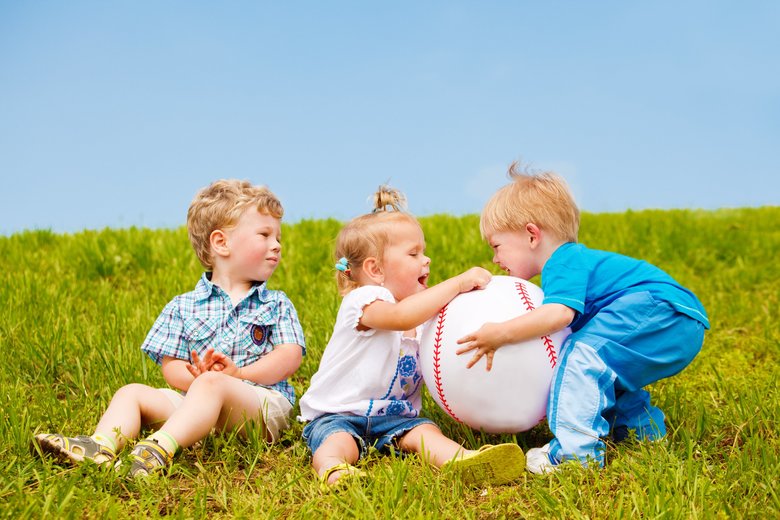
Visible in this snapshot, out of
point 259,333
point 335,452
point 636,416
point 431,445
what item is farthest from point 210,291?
point 636,416

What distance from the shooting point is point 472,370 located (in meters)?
3.52

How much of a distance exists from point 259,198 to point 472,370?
5.45 ft

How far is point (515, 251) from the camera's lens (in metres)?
3.83

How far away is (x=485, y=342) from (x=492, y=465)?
0.57 metres

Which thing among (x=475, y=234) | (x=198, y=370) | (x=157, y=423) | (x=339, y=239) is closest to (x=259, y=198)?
(x=339, y=239)

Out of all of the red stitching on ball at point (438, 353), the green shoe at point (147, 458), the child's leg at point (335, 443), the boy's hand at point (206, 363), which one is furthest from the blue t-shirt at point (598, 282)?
the green shoe at point (147, 458)

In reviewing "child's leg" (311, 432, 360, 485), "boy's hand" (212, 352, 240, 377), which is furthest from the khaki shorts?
"child's leg" (311, 432, 360, 485)

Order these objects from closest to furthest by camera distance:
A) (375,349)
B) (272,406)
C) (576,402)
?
(576,402) → (375,349) → (272,406)

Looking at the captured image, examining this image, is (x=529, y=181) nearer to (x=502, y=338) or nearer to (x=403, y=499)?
(x=502, y=338)

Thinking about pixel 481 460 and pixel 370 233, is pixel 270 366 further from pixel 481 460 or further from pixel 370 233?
pixel 481 460

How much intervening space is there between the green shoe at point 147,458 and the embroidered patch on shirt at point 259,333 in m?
0.87

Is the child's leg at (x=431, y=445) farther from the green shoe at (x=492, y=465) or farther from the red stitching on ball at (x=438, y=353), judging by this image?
the red stitching on ball at (x=438, y=353)

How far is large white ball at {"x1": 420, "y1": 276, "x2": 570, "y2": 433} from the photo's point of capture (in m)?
3.51

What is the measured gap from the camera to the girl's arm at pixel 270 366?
4.05m
